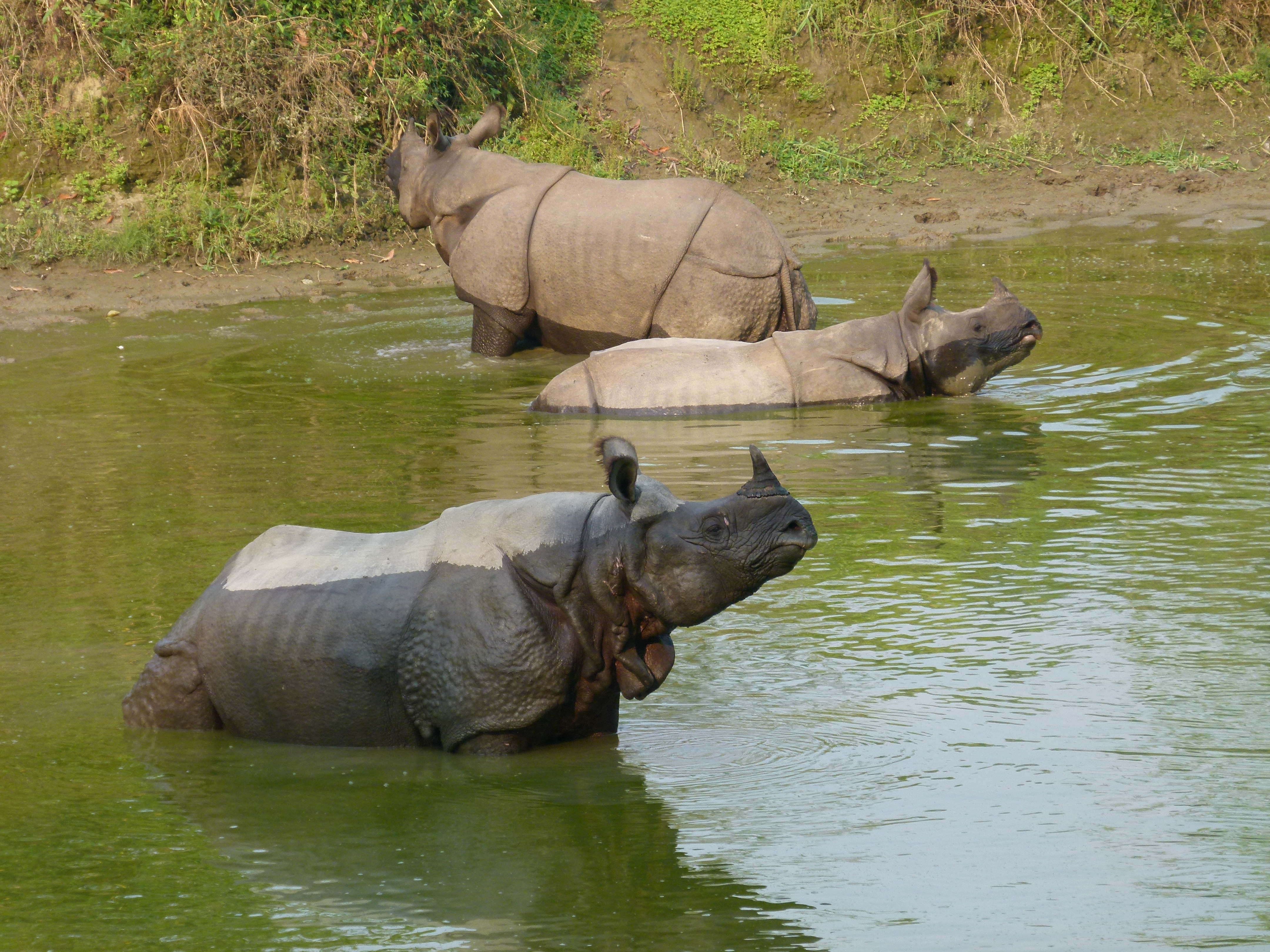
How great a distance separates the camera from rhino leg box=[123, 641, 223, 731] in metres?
5.64

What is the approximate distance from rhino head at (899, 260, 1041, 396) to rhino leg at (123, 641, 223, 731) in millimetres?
6329

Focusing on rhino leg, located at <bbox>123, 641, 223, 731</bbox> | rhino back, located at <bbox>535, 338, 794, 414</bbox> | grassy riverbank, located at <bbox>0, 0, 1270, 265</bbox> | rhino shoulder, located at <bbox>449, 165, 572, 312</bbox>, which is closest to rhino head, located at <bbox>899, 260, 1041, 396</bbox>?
rhino back, located at <bbox>535, 338, 794, 414</bbox>

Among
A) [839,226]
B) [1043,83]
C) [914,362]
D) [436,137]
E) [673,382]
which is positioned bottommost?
[673,382]

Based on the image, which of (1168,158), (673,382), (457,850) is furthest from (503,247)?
(1168,158)

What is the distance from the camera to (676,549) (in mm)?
5203

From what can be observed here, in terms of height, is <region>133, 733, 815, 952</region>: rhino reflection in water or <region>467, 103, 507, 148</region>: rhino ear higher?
<region>467, 103, 507, 148</region>: rhino ear

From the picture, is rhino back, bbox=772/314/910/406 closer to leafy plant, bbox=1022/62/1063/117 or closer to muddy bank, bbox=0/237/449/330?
muddy bank, bbox=0/237/449/330

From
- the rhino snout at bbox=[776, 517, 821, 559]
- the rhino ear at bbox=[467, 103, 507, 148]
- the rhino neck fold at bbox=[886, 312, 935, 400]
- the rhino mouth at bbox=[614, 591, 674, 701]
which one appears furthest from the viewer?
the rhino ear at bbox=[467, 103, 507, 148]

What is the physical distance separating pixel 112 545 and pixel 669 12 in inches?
555

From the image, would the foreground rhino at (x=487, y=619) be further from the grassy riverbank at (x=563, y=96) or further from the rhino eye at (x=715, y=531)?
the grassy riverbank at (x=563, y=96)

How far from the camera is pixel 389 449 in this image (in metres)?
9.88

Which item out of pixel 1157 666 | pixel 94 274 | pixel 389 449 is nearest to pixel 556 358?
pixel 389 449

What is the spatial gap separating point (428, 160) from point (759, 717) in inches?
365

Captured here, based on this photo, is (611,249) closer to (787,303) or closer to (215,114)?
(787,303)
